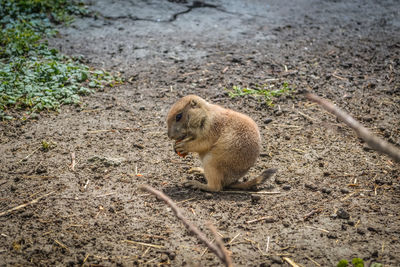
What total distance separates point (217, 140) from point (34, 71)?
364 centimetres

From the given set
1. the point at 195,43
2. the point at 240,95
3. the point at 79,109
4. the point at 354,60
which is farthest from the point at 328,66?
the point at 79,109

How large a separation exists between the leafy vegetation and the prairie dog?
2.30 meters

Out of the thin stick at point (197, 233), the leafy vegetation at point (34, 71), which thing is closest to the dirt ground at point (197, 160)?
the leafy vegetation at point (34, 71)

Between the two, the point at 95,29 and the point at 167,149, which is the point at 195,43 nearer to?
the point at 95,29

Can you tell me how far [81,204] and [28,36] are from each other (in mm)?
4506

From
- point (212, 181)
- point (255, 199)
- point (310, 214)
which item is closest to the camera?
point (310, 214)

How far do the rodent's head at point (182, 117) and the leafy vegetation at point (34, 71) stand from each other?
2215mm

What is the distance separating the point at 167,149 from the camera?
4.62 m

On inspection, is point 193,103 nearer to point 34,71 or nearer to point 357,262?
point 357,262

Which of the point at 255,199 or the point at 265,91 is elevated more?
the point at 265,91

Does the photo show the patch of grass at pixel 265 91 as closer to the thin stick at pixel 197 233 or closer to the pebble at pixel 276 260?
the pebble at pixel 276 260

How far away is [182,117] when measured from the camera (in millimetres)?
3873

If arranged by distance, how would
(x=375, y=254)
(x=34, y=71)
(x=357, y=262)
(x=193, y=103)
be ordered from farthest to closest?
(x=34, y=71)
(x=193, y=103)
(x=375, y=254)
(x=357, y=262)

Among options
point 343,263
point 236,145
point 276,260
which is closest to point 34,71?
point 236,145
